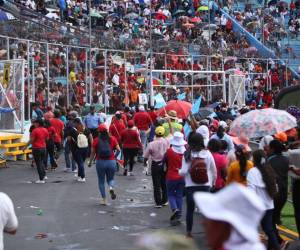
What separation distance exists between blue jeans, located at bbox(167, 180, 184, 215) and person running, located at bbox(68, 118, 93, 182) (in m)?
5.55

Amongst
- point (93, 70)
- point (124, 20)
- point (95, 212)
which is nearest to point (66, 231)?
point (95, 212)

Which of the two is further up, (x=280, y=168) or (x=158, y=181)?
(x=280, y=168)

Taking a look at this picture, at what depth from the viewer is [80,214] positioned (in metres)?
13.7

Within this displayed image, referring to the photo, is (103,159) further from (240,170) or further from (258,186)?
(258,186)

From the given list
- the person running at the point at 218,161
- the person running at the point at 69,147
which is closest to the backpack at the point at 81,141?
the person running at the point at 69,147

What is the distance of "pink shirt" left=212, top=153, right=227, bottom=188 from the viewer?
12.2m

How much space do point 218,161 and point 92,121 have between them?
11.1 meters

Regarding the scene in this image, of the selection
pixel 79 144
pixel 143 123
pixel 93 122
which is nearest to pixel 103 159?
pixel 79 144

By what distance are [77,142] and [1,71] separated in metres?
Answer: 5.65

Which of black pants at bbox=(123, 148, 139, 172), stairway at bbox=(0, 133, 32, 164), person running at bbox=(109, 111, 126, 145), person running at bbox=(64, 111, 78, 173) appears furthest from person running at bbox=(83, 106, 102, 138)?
black pants at bbox=(123, 148, 139, 172)

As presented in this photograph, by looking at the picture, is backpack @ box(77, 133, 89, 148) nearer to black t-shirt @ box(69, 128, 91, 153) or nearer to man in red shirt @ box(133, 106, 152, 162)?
black t-shirt @ box(69, 128, 91, 153)

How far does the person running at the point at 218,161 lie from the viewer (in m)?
12.3

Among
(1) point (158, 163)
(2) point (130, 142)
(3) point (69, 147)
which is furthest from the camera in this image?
(3) point (69, 147)

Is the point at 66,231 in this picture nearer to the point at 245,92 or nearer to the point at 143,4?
the point at 245,92
